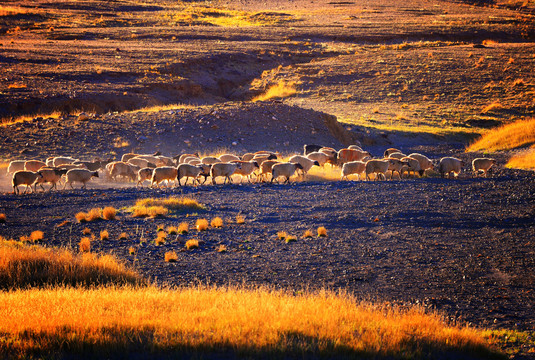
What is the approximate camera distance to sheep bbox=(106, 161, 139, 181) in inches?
892

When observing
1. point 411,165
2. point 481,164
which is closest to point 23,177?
point 411,165

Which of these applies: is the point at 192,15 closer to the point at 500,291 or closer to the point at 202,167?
the point at 202,167

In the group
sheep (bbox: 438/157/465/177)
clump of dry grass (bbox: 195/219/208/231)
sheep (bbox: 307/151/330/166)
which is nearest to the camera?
clump of dry grass (bbox: 195/219/208/231)

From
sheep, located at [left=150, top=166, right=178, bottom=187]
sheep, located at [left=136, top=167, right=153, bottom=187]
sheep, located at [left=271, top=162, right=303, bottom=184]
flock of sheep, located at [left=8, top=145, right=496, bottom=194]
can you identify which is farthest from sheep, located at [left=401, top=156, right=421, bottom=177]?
sheep, located at [left=136, top=167, right=153, bottom=187]

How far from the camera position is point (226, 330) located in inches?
247

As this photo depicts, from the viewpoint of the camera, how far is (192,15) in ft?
327

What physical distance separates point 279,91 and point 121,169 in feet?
92.0

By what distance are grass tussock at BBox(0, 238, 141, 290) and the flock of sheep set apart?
37.5 feet

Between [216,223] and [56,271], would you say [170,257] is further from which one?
[216,223]

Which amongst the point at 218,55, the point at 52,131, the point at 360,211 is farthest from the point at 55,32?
the point at 360,211

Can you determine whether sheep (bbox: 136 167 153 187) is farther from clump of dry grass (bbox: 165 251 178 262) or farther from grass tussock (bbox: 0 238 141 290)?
grass tussock (bbox: 0 238 141 290)

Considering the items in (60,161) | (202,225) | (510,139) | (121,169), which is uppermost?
(510,139)

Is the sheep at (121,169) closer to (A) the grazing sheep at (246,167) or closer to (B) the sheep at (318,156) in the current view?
(A) the grazing sheep at (246,167)

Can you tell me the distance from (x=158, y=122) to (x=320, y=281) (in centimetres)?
2377
